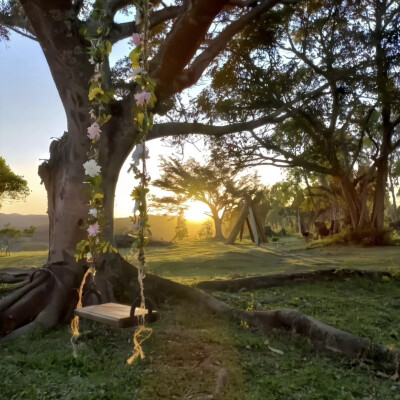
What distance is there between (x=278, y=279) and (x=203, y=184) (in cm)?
3488

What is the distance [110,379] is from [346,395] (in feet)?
7.79

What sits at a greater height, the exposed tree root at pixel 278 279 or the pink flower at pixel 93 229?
the pink flower at pixel 93 229

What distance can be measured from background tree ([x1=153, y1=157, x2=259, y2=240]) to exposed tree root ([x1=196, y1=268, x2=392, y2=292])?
91.5ft

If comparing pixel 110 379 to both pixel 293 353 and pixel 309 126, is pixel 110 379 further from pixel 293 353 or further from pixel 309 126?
pixel 309 126

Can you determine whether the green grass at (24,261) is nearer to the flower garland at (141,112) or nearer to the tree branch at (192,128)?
the tree branch at (192,128)

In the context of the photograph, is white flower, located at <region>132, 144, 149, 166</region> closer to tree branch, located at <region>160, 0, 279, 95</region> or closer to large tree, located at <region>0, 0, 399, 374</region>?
large tree, located at <region>0, 0, 399, 374</region>

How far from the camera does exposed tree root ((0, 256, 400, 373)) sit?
209 inches

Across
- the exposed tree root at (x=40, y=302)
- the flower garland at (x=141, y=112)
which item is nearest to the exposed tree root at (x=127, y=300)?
the exposed tree root at (x=40, y=302)

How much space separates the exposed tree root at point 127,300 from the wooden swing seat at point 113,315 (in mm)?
2437

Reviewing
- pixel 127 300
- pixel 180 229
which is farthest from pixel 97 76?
pixel 180 229

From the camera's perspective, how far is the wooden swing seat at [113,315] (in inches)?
150

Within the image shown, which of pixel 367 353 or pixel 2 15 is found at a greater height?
pixel 2 15

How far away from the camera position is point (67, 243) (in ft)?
24.4

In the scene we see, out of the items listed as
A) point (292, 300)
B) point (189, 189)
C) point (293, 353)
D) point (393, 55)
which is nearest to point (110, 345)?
point (293, 353)
